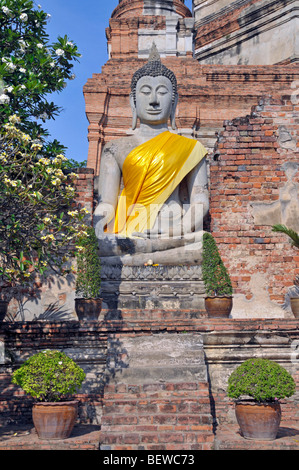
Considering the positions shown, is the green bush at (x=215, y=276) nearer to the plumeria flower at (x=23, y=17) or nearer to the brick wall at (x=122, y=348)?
the brick wall at (x=122, y=348)

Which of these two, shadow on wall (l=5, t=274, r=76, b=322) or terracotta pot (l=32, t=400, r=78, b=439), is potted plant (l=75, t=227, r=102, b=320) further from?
terracotta pot (l=32, t=400, r=78, b=439)

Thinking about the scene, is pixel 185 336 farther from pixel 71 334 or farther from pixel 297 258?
pixel 297 258

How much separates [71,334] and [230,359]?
1.79 meters

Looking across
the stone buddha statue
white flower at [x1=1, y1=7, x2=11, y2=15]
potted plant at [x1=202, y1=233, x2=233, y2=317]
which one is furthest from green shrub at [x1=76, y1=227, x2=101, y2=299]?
white flower at [x1=1, y1=7, x2=11, y2=15]

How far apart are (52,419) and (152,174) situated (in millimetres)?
4898

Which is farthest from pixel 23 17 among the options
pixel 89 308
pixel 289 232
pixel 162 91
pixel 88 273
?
pixel 289 232

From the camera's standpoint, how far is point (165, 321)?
260 inches

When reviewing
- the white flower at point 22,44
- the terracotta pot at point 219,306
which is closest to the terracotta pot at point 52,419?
the terracotta pot at point 219,306

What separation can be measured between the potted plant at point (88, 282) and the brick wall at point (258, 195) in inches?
91.5

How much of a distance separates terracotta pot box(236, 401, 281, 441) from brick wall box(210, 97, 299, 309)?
361 centimetres

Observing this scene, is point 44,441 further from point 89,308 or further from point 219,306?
point 219,306

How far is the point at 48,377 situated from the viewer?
5367mm

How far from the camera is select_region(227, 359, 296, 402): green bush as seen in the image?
5297mm

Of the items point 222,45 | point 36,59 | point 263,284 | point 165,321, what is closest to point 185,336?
point 165,321
